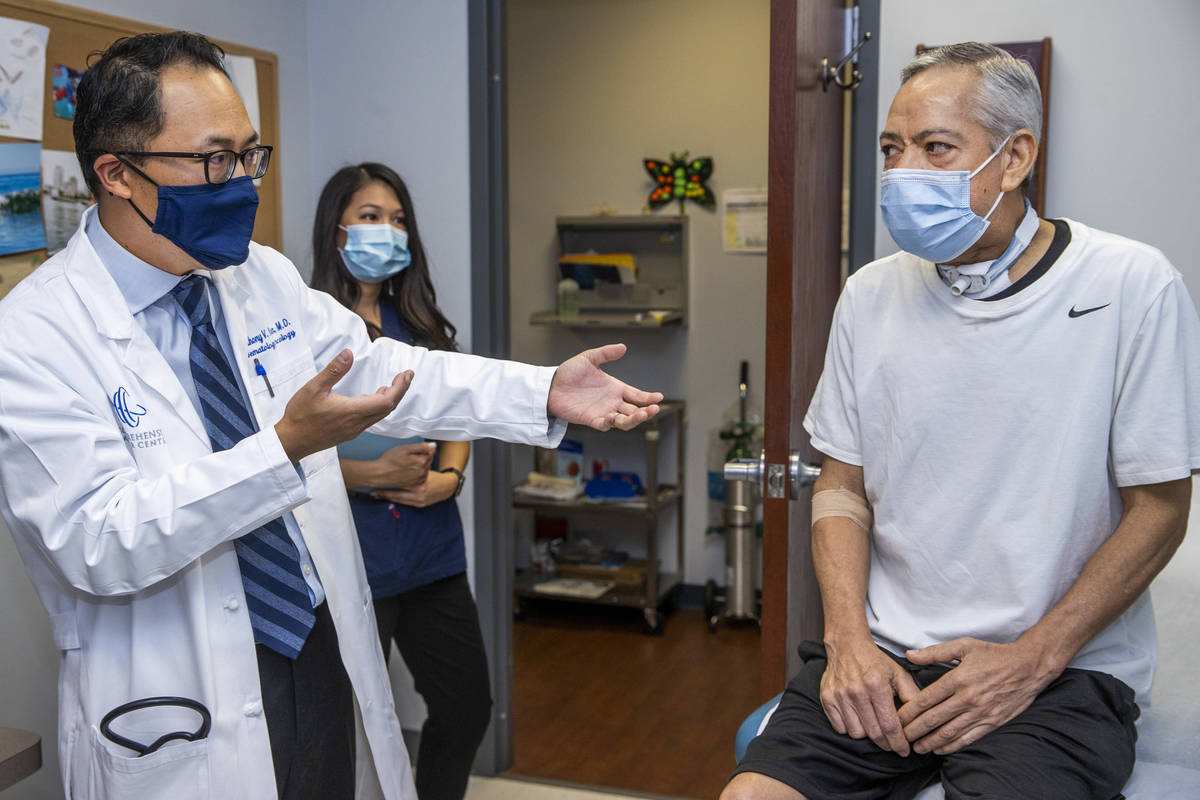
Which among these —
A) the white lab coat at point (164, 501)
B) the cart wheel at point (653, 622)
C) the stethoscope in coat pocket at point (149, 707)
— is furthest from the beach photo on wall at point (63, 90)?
the cart wheel at point (653, 622)

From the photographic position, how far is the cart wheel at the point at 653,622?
13.5ft

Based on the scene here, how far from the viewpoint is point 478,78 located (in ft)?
8.62

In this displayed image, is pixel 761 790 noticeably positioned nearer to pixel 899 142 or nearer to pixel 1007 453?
pixel 1007 453

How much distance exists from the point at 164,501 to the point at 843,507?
98 cm

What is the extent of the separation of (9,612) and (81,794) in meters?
0.74

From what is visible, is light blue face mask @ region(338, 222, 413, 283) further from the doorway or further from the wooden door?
the doorway

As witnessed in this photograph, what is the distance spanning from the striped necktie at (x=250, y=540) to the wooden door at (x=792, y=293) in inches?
27.4

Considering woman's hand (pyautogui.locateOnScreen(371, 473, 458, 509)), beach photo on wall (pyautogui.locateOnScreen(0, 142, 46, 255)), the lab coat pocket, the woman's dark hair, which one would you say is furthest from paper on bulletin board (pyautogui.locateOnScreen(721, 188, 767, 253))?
the lab coat pocket

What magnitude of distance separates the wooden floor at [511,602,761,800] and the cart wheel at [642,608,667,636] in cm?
3

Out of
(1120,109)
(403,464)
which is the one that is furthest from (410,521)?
(1120,109)

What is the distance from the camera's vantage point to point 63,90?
81.6 inches

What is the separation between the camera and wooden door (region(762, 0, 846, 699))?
59.6 inches

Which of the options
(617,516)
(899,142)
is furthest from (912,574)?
(617,516)

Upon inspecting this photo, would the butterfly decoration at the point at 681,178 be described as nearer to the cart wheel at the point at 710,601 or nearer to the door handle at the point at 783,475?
the cart wheel at the point at 710,601
